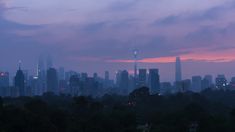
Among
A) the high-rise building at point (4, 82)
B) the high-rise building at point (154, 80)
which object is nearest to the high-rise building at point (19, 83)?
the high-rise building at point (4, 82)

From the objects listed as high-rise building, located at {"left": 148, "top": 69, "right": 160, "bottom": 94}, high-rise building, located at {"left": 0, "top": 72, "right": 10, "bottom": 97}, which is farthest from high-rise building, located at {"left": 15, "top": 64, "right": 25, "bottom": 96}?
high-rise building, located at {"left": 148, "top": 69, "right": 160, "bottom": 94}

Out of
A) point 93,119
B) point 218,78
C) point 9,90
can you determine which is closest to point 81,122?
point 93,119

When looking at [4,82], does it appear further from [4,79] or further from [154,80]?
[154,80]

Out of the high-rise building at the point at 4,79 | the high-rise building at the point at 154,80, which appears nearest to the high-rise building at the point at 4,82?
the high-rise building at the point at 4,79

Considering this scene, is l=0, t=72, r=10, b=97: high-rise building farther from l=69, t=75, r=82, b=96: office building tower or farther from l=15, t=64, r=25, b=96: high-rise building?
l=69, t=75, r=82, b=96: office building tower

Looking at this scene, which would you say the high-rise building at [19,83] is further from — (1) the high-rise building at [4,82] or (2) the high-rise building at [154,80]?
(2) the high-rise building at [154,80]

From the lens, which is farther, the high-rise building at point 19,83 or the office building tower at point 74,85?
the office building tower at point 74,85

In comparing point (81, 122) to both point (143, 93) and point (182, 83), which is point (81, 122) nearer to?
point (143, 93)

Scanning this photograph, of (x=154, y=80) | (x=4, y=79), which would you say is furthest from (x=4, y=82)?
(x=154, y=80)

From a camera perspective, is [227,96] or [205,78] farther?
[205,78]

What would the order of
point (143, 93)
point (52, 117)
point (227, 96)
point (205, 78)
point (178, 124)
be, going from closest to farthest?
point (52, 117) → point (178, 124) → point (143, 93) → point (227, 96) → point (205, 78)

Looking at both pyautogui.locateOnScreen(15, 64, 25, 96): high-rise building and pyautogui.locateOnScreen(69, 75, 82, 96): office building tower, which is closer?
pyautogui.locateOnScreen(15, 64, 25, 96): high-rise building
